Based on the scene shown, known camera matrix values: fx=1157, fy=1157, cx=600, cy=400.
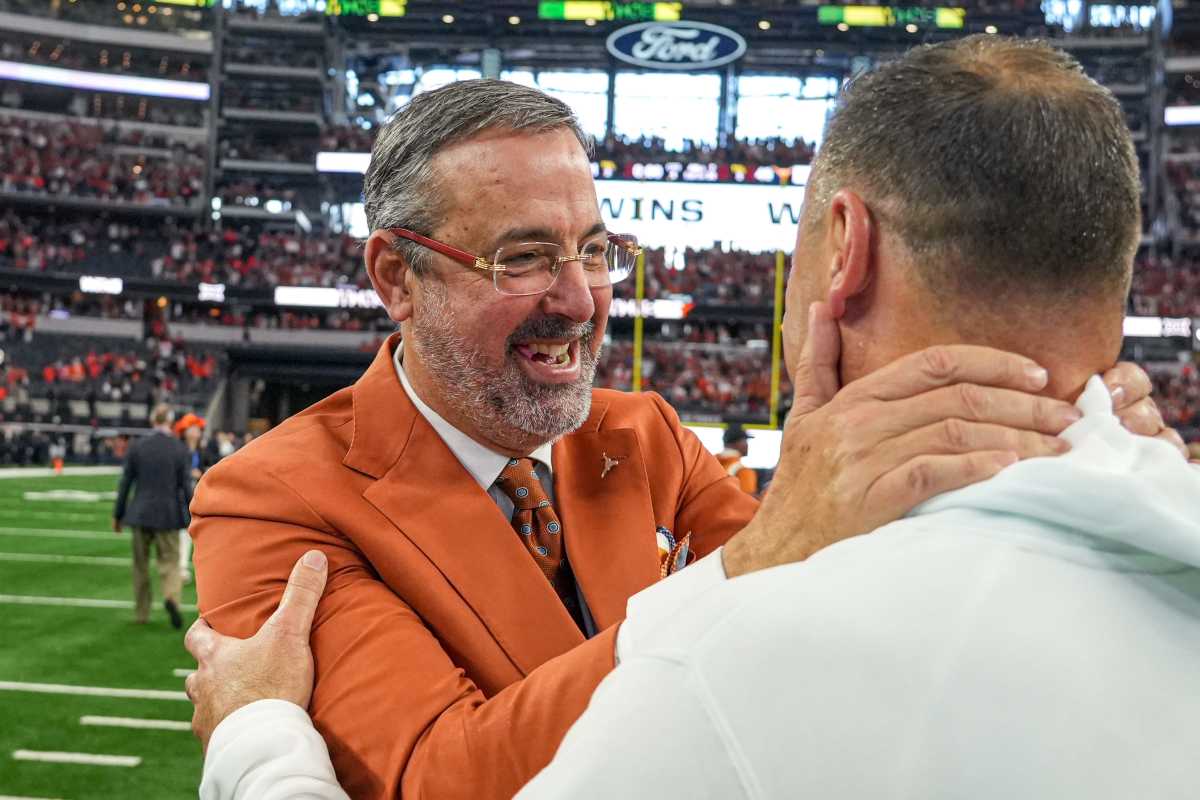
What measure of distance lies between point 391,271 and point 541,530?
591 mm

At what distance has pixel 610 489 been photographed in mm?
2164

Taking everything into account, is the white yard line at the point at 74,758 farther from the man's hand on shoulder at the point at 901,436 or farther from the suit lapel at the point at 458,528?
the man's hand on shoulder at the point at 901,436

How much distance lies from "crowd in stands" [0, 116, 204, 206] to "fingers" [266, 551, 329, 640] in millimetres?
44949

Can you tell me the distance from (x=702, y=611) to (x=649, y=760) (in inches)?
5.4

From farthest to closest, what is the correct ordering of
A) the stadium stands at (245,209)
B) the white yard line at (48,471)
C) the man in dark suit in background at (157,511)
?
the stadium stands at (245,209) < the white yard line at (48,471) < the man in dark suit in background at (157,511)

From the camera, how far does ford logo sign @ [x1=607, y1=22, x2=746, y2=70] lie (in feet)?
123

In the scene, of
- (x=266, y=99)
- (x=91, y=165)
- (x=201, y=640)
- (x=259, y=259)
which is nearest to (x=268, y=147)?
(x=266, y=99)

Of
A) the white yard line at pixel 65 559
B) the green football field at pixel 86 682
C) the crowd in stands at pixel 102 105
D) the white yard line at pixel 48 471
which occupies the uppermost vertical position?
the crowd in stands at pixel 102 105

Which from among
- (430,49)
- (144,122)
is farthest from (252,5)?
(430,49)

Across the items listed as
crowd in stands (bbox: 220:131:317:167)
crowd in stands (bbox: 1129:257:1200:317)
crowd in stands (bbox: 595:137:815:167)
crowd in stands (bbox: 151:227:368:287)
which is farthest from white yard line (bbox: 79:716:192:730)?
crowd in stands (bbox: 220:131:317:167)

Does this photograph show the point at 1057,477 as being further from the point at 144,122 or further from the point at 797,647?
the point at 144,122

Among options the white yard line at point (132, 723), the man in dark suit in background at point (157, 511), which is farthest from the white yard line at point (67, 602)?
the white yard line at point (132, 723)

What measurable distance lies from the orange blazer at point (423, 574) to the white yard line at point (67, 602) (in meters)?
9.16

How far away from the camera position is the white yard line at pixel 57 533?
1486 cm
